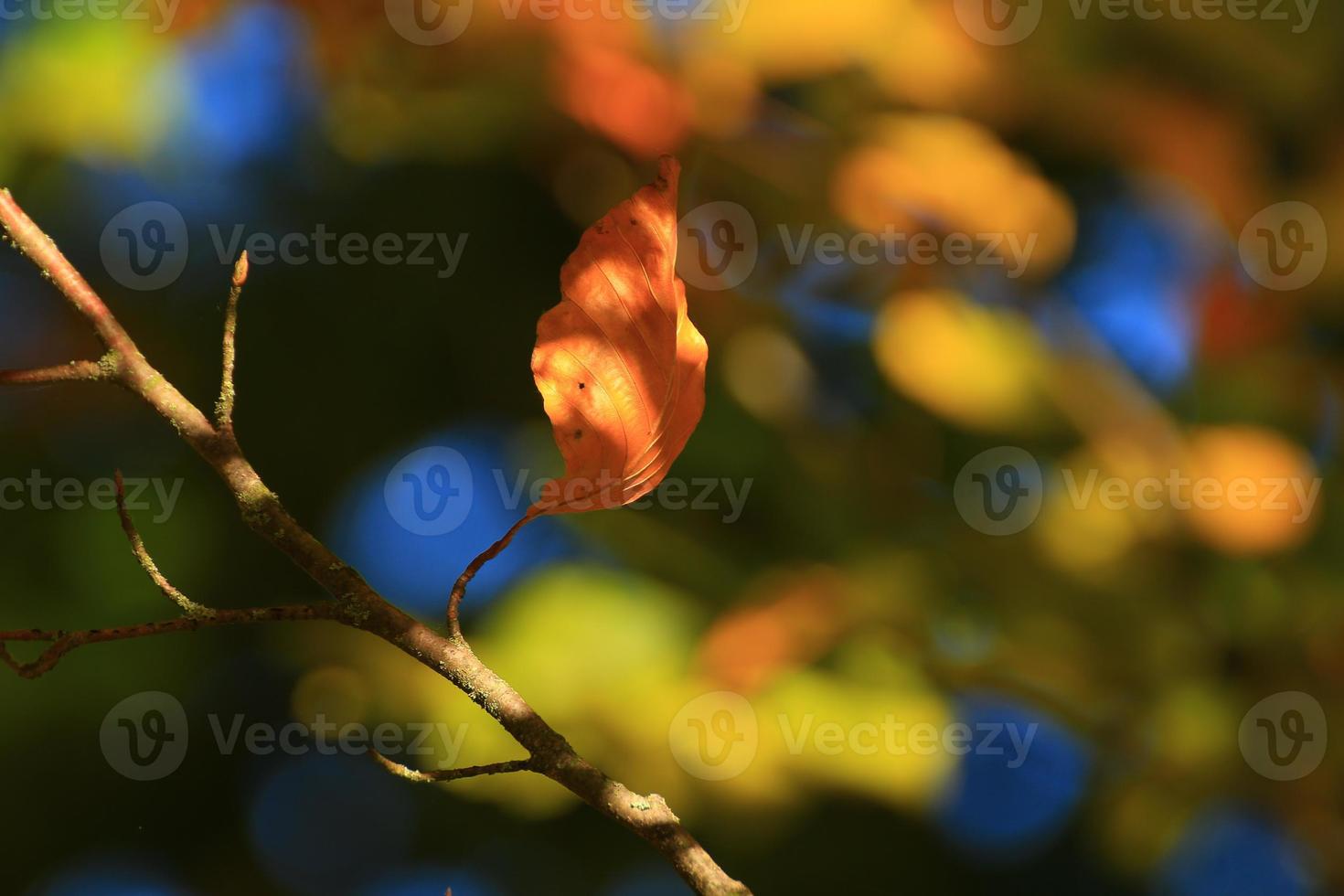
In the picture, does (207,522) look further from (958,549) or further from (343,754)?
(958,549)

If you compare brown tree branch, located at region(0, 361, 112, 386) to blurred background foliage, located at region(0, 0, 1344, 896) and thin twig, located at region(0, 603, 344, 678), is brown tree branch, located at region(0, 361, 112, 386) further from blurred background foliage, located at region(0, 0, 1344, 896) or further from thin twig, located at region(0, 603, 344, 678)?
blurred background foliage, located at region(0, 0, 1344, 896)

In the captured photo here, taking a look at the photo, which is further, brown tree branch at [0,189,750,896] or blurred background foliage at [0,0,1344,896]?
blurred background foliage at [0,0,1344,896]

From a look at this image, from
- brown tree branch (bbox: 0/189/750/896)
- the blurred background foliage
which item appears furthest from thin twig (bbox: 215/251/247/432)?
the blurred background foliage

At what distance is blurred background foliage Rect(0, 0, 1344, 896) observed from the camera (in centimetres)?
134

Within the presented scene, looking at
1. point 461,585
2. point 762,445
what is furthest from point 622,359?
point 762,445

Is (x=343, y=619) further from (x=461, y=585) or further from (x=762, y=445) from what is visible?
(x=762, y=445)

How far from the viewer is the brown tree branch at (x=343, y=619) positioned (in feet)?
0.77

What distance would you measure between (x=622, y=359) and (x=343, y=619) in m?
0.11

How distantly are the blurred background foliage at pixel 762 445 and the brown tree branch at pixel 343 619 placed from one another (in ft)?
3.65

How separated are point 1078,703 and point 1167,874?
34 centimetres

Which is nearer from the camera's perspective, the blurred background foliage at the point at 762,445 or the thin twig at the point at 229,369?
the thin twig at the point at 229,369

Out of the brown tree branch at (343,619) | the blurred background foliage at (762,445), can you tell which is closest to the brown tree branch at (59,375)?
the brown tree branch at (343,619)

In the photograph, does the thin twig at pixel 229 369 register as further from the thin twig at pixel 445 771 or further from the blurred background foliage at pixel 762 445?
the blurred background foliage at pixel 762 445

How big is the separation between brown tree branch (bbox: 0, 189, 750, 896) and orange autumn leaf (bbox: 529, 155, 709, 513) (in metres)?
0.08
